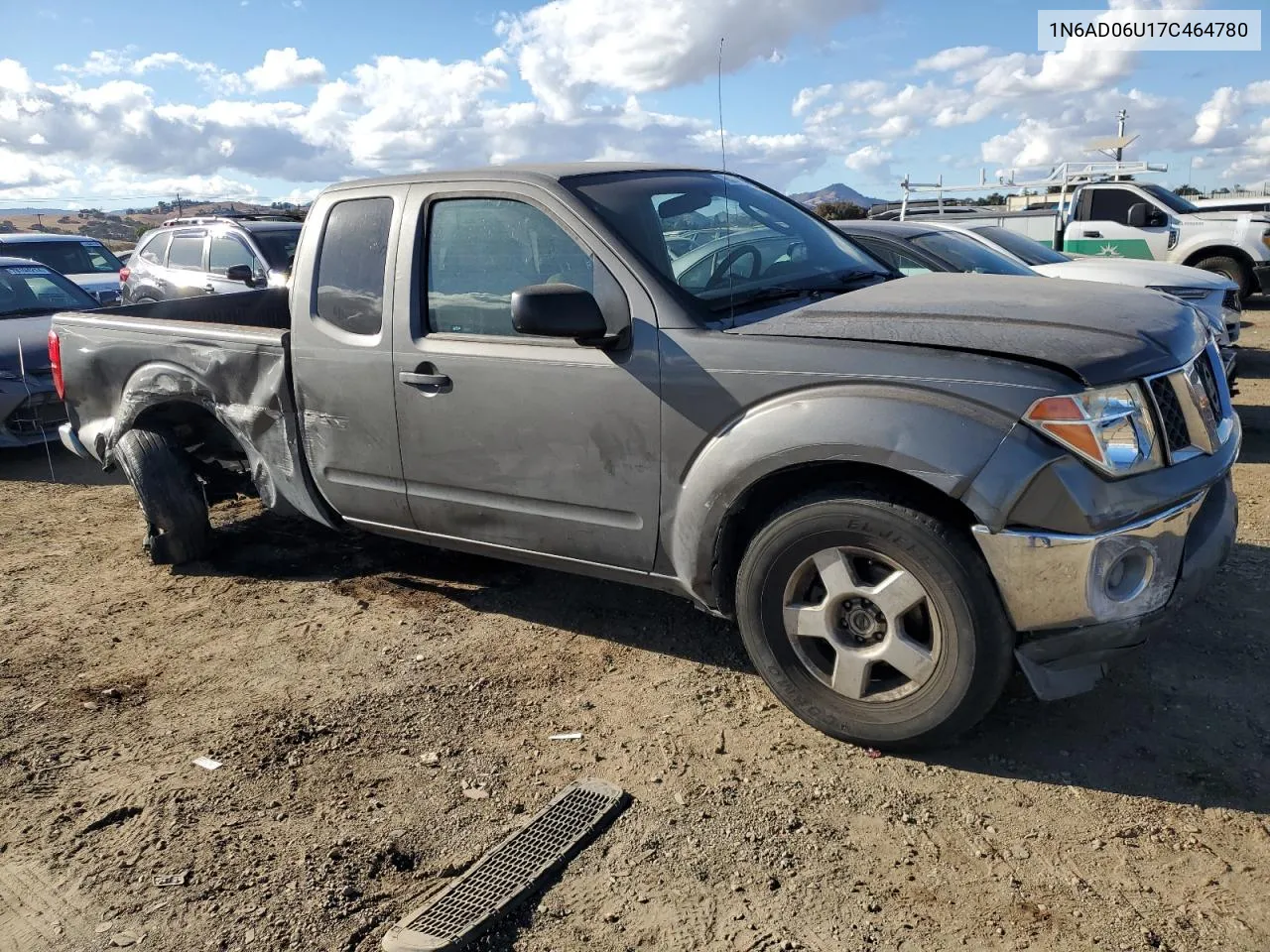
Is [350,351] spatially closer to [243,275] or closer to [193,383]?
[193,383]

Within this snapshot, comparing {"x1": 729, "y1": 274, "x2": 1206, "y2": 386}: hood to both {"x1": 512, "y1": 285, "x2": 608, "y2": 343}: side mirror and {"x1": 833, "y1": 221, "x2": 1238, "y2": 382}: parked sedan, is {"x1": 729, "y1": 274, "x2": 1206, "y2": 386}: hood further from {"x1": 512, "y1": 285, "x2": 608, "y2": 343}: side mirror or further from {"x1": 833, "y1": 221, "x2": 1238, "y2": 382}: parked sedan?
{"x1": 833, "y1": 221, "x2": 1238, "y2": 382}: parked sedan

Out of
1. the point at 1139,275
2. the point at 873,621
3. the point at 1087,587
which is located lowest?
the point at 873,621

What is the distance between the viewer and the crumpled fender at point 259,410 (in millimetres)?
4402

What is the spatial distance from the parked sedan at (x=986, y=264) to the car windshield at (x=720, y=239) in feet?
9.97

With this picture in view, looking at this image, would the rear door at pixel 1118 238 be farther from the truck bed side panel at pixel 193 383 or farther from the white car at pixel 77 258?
the white car at pixel 77 258

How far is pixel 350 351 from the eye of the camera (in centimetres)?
407

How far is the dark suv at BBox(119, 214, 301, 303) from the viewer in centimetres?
1008

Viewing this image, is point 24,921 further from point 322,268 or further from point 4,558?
point 4,558

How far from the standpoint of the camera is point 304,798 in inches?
122

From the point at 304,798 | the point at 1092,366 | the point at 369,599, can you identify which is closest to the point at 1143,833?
the point at 1092,366

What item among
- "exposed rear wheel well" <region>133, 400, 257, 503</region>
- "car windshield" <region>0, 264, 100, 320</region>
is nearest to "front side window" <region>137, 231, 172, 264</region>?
"car windshield" <region>0, 264, 100, 320</region>

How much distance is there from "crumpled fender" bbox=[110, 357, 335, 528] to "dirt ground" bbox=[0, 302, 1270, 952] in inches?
21.9

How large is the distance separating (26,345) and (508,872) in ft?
23.3

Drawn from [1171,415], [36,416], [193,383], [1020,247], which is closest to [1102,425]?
[1171,415]
